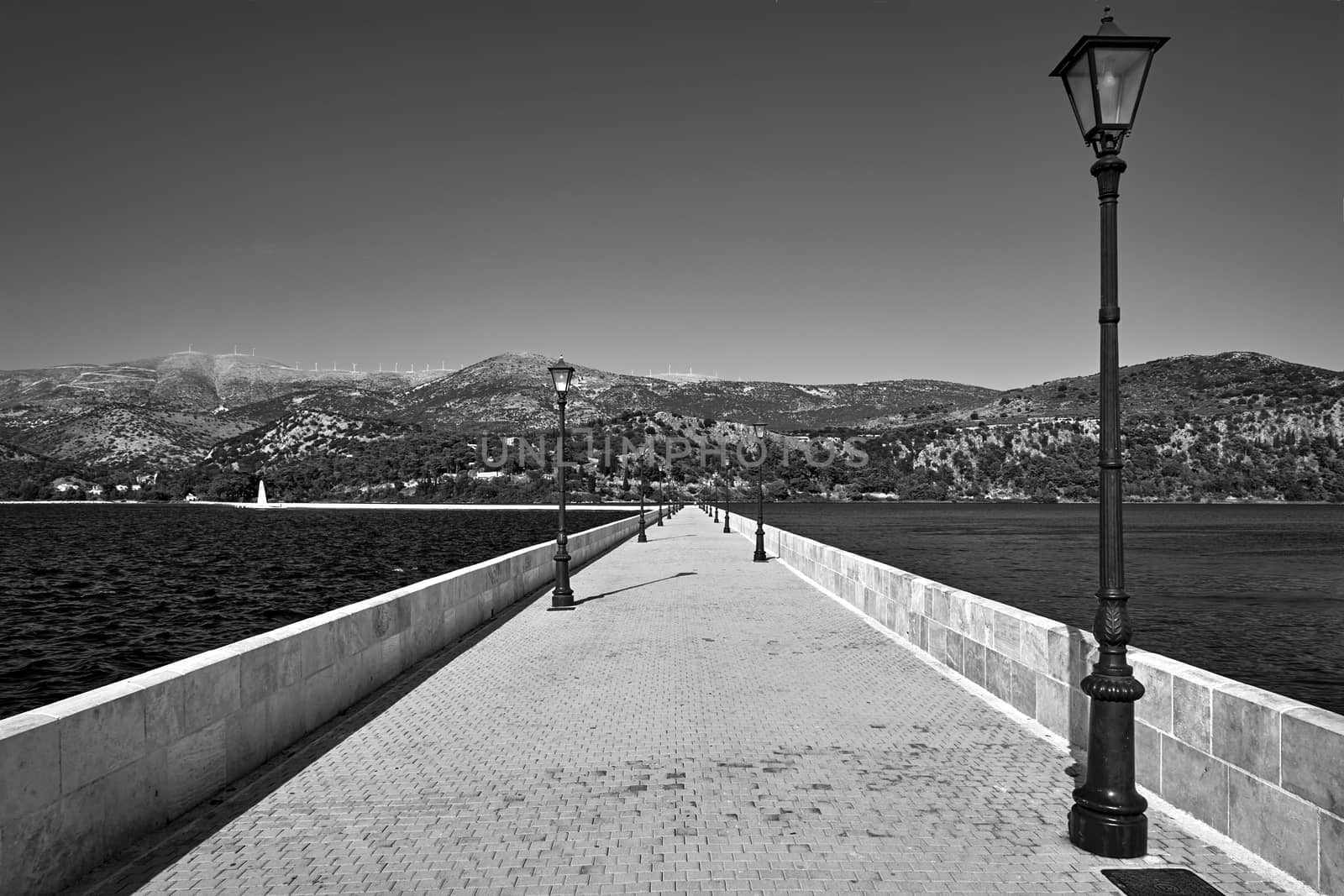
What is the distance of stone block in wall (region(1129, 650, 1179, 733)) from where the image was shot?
17.9 feet

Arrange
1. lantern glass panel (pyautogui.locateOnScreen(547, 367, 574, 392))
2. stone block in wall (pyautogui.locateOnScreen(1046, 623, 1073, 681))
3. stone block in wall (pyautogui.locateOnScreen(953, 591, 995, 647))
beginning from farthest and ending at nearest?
lantern glass panel (pyautogui.locateOnScreen(547, 367, 574, 392)) → stone block in wall (pyautogui.locateOnScreen(953, 591, 995, 647)) → stone block in wall (pyautogui.locateOnScreen(1046, 623, 1073, 681))

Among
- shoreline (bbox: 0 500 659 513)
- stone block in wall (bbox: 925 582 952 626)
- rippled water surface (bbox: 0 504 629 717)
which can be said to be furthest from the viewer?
shoreline (bbox: 0 500 659 513)

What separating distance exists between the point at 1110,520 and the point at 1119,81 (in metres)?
2.39

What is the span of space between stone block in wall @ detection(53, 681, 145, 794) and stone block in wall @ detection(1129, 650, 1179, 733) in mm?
5518

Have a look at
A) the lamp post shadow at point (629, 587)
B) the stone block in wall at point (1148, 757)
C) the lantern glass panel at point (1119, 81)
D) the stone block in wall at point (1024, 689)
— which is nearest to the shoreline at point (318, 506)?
the lamp post shadow at point (629, 587)

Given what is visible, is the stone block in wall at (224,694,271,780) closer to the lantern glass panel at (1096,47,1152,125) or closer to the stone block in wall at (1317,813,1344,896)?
the stone block in wall at (1317,813,1344,896)

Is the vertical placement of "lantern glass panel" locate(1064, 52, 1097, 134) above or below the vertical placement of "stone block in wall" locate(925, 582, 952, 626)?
above

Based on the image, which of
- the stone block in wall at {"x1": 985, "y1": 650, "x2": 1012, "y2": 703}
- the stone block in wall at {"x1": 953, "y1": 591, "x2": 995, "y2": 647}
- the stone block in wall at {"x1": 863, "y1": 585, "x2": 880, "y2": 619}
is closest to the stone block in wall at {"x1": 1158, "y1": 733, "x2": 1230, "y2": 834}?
the stone block in wall at {"x1": 985, "y1": 650, "x2": 1012, "y2": 703}

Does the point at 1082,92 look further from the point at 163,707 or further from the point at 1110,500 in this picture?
the point at 163,707

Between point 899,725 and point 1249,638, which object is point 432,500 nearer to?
point 1249,638

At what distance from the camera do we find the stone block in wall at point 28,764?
13.1ft

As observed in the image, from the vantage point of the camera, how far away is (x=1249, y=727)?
4.75m

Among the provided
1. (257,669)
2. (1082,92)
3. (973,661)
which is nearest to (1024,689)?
(973,661)

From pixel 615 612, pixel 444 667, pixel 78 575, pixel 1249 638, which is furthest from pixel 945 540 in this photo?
pixel 444 667
